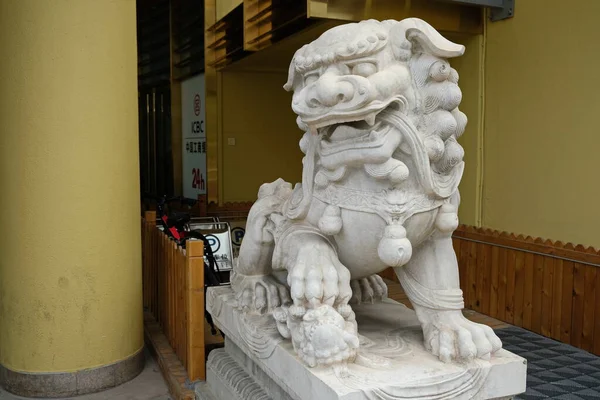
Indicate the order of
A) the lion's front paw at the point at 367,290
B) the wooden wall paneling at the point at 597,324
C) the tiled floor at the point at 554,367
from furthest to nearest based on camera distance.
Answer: the wooden wall paneling at the point at 597,324, the tiled floor at the point at 554,367, the lion's front paw at the point at 367,290

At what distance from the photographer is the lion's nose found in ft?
5.19

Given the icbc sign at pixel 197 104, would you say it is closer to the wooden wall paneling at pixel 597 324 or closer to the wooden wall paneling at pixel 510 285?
the wooden wall paneling at pixel 510 285

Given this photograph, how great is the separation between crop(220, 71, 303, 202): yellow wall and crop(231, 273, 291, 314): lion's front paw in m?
5.40

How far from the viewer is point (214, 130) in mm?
7535

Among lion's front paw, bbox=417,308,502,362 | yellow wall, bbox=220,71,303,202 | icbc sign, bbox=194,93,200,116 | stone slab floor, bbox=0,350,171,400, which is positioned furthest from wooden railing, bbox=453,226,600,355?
icbc sign, bbox=194,93,200,116

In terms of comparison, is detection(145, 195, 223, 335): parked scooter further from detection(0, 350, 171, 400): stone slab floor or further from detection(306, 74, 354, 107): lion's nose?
detection(306, 74, 354, 107): lion's nose

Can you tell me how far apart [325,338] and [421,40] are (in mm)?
865

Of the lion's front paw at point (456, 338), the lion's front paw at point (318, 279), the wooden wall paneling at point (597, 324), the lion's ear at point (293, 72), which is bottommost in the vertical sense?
the wooden wall paneling at point (597, 324)

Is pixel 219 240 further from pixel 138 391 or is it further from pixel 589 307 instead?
pixel 589 307

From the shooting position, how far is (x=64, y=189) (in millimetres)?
3018

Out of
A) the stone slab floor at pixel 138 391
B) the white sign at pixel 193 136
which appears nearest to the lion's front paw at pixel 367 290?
the stone slab floor at pixel 138 391

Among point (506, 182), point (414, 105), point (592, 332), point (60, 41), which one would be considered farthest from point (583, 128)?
point (60, 41)

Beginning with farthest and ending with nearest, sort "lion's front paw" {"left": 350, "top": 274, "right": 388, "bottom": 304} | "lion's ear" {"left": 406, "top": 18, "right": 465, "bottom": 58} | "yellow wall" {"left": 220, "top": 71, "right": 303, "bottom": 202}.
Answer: "yellow wall" {"left": 220, "top": 71, "right": 303, "bottom": 202} < "lion's front paw" {"left": 350, "top": 274, "right": 388, "bottom": 304} < "lion's ear" {"left": 406, "top": 18, "right": 465, "bottom": 58}

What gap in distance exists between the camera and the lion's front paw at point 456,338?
1.65 m
